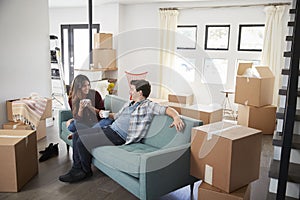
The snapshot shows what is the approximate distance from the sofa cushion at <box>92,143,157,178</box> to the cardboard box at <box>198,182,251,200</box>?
55cm

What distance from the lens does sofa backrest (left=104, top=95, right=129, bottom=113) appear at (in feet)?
11.9

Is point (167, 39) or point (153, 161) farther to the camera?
point (167, 39)

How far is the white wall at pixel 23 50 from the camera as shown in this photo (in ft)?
12.8

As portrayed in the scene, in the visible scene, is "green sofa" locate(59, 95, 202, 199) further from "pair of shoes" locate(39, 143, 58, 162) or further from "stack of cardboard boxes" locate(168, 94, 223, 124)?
"stack of cardboard boxes" locate(168, 94, 223, 124)

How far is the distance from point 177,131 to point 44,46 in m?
2.99

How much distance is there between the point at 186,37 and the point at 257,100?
2367 mm

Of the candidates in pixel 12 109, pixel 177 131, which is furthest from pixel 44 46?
pixel 177 131

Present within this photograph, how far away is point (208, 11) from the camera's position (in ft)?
19.2

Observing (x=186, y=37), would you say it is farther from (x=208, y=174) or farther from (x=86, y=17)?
(x=208, y=174)

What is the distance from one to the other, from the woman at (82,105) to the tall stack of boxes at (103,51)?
3089 millimetres

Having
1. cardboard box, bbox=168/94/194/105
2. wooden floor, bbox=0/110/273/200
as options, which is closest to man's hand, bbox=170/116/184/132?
wooden floor, bbox=0/110/273/200

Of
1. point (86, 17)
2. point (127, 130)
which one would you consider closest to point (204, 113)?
point (127, 130)

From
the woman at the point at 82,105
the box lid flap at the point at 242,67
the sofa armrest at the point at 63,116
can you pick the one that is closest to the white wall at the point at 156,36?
the box lid flap at the point at 242,67

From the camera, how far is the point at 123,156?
252 centimetres
